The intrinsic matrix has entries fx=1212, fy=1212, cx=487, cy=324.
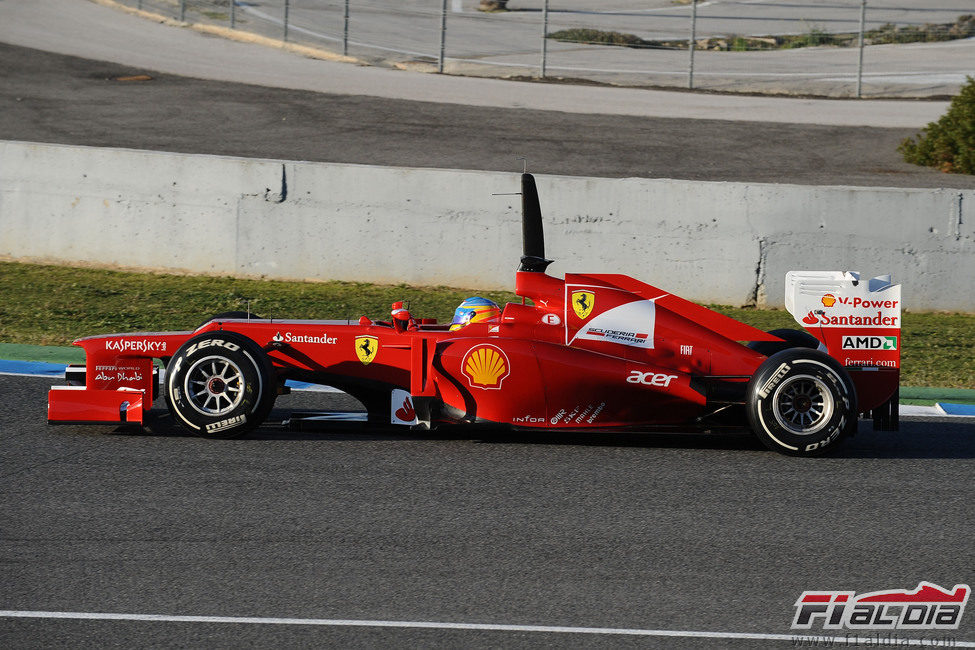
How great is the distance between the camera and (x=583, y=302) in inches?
302

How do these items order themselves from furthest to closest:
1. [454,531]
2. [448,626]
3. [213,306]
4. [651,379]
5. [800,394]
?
[213,306] → [651,379] → [800,394] → [454,531] → [448,626]

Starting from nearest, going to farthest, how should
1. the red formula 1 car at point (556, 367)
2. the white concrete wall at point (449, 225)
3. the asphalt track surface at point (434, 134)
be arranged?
the red formula 1 car at point (556, 367) < the white concrete wall at point (449, 225) < the asphalt track surface at point (434, 134)

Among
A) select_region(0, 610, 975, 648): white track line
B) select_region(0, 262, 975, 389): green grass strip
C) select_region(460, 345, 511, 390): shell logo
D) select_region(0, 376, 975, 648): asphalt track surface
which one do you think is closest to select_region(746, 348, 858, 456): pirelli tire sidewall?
select_region(0, 376, 975, 648): asphalt track surface

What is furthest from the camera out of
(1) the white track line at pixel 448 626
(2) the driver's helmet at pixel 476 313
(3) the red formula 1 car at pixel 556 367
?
(2) the driver's helmet at pixel 476 313

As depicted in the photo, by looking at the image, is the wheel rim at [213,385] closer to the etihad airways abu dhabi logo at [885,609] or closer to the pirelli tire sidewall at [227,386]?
the pirelli tire sidewall at [227,386]

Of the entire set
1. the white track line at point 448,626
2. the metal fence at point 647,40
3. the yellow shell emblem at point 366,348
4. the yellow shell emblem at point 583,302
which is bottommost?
the white track line at point 448,626

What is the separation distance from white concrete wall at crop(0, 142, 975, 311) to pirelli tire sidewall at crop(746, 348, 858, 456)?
5436mm

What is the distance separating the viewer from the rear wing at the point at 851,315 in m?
7.66

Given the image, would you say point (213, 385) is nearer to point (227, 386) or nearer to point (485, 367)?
point (227, 386)

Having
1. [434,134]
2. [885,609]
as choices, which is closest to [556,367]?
[885,609]

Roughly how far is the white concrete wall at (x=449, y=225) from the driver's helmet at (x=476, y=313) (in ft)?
15.9

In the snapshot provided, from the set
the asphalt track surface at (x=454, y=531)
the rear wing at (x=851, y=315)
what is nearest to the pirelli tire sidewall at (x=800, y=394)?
the asphalt track surface at (x=454, y=531)

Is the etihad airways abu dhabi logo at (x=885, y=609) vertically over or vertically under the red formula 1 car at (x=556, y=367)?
under

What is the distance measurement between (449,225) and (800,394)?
6.30 meters
